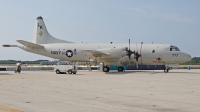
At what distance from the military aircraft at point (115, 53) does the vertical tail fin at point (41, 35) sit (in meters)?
1.33

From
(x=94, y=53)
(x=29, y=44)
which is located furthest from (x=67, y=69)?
(x=29, y=44)

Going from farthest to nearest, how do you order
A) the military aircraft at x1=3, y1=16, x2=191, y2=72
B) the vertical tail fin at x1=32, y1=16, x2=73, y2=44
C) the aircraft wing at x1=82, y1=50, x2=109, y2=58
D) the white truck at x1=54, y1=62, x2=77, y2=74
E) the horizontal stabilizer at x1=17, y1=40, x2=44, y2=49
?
the vertical tail fin at x1=32, y1=16, x2=73, y2=44 → the horizontal stabilizer at x1=17, y1=40, x2=44, y2=49 → the military aircraft at x1=3, y1=16, x2=191, y2=72 → the aircraft wing at x1=82, y1=50, x2=109, y2=58 → the white truck at x1=54, y1=62, x2=77, y2=74

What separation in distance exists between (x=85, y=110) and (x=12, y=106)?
107 inches

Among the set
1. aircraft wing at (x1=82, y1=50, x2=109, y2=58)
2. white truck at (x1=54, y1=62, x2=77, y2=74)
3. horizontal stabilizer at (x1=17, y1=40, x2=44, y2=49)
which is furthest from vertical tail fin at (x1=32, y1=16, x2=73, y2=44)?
white truck at (x1=54, y1=62, x2=77, y2=74)

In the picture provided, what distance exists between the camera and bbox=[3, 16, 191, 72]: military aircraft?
42844 millimetres

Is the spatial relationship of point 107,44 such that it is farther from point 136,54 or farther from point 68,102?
point 68,102

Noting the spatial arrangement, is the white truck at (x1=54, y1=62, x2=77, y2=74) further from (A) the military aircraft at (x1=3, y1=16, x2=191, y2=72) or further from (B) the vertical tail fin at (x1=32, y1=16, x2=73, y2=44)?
(B) the vertical tail fin at (x1=32, y1=16, x2=73, y2=44)

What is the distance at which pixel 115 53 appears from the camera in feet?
139

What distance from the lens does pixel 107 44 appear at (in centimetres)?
4647

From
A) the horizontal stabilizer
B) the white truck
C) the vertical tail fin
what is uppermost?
the vertical tail fin

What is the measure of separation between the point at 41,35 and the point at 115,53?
47.2 ft

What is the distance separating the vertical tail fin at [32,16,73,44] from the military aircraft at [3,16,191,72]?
52.2 inches

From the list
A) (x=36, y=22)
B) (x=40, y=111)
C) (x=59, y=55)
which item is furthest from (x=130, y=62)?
(x=40, y=111)

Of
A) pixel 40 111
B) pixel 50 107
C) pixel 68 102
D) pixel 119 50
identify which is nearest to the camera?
pixel 40 111
